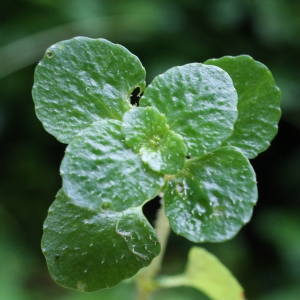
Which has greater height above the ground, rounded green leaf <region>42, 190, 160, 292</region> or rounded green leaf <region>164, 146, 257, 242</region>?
rounded green leaf <region>164, 146, 257, 242</region>

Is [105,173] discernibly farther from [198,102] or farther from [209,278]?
[209,278]

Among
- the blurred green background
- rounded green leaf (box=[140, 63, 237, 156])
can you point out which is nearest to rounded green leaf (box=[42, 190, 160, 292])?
rounded green leaf (box=[140, 63, 237, 156])

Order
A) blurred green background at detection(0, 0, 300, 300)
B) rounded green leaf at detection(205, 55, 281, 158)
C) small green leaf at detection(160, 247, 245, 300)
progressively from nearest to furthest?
rounded green leaf at detection(205, 55, 281, 158), small green leaf at detection(160, 247, 245, 300), blurred green background at detection(0, 0, 300, 300)

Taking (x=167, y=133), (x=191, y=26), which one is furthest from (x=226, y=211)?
(x=191, y=26)

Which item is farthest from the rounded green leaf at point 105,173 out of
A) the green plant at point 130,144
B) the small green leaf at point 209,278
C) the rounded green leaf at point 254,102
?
the small green leaf at point 209,278

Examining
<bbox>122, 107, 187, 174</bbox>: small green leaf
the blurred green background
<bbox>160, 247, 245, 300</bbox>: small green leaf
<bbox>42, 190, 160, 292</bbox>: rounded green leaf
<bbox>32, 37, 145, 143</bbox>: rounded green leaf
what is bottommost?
the blurred green background

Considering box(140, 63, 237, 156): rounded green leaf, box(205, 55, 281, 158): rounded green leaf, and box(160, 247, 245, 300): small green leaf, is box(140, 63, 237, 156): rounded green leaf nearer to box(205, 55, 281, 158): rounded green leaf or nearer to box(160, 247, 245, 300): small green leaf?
box(205, 55, 281, 158): rounded green leaf

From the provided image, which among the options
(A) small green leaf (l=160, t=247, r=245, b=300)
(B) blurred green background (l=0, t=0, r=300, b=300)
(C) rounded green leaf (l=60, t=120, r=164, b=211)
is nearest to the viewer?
(C) rounded green leaf (l=60, t=120, r=164, b=211)
